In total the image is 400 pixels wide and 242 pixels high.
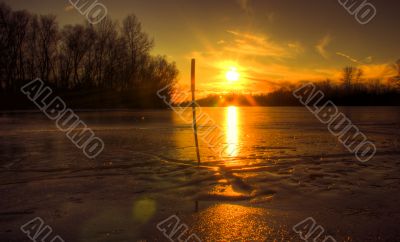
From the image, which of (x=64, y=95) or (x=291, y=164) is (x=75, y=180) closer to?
(x=291, y=164)

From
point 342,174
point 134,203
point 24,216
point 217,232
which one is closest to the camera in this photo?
point 217,232

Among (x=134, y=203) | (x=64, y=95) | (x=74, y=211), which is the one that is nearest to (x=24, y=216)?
(x=74, y=211)

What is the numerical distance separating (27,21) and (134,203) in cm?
6528

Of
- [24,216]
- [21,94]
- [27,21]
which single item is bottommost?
[24,216]

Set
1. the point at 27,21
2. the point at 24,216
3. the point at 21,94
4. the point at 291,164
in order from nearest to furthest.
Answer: the point at 24,216 → the point at 291,164 → the point at 21,94 → the point at 27,21

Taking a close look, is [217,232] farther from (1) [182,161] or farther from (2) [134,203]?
(1) [182,161]

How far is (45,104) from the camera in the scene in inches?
2343

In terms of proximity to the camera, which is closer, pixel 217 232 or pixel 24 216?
pixel 217 232

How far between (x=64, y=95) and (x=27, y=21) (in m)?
12.9

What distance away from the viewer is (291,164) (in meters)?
8.73

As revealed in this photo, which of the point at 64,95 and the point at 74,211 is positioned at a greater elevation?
the point at 64,95

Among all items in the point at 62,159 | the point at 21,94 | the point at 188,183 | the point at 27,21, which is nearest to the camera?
the point at 188,183

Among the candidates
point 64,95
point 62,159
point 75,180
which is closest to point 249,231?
point 75,180

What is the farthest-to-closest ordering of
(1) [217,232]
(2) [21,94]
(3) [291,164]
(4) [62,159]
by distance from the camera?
(2) [21,94] < (4) [62,159] < (3) [291,164] < (1) [217,232]
